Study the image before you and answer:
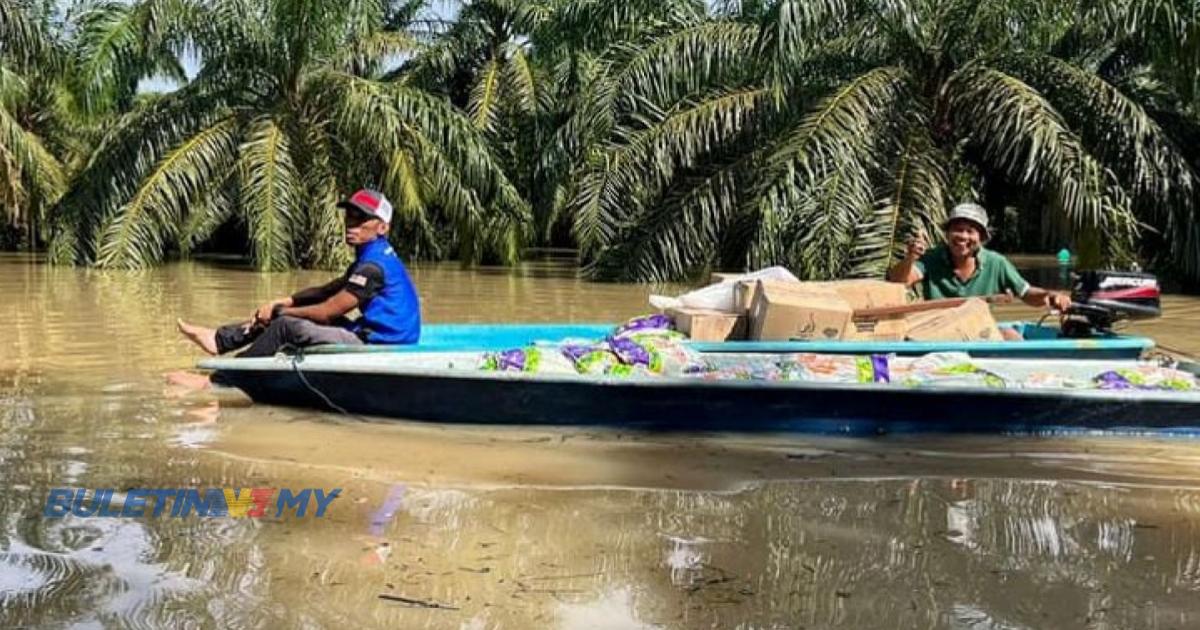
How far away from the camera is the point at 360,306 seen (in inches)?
267

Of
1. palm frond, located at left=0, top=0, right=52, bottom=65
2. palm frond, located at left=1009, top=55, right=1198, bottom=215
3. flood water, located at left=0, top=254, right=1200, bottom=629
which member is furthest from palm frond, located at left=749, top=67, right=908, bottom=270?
palm frond, located at left=0, top=0, right=52, bottom=65

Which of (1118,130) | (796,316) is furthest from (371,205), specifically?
(1118,130)

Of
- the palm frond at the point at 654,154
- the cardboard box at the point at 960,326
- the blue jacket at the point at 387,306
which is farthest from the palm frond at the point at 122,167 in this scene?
the cardboard box at the point at 960,326

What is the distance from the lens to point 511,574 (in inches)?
150

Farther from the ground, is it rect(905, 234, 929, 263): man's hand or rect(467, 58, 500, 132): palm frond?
rect(467, 58, 500, 132): palm frond

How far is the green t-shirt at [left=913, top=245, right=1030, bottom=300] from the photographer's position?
293 inches

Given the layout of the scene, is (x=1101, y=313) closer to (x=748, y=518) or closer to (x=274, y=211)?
(x=748, y=518)

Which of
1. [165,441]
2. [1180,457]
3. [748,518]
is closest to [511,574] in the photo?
[748,518]

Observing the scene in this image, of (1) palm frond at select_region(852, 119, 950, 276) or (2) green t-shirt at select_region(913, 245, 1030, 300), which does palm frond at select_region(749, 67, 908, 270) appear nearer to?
(1) palm frond at select_region(852, 119, 950, 276)

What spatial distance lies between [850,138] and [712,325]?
7.88 meters

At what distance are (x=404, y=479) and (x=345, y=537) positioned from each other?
90cm

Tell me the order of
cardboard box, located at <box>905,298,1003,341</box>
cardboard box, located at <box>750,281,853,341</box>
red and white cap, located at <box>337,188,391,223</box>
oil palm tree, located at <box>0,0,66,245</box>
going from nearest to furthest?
red and white cap, located at <box>337,188,391,223</box>
cardboard box, located at <box>750,281,853,341</box>
cardboard box, located at <box>905,298,1003,341</box>
oil palm tree, located at <box>0,0,66,245</box>

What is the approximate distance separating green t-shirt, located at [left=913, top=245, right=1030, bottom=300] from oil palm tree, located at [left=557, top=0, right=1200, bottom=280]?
16.3ft

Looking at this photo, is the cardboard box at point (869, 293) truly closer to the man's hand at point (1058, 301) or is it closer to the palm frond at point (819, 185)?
the man's hand at point (1058, 301)
